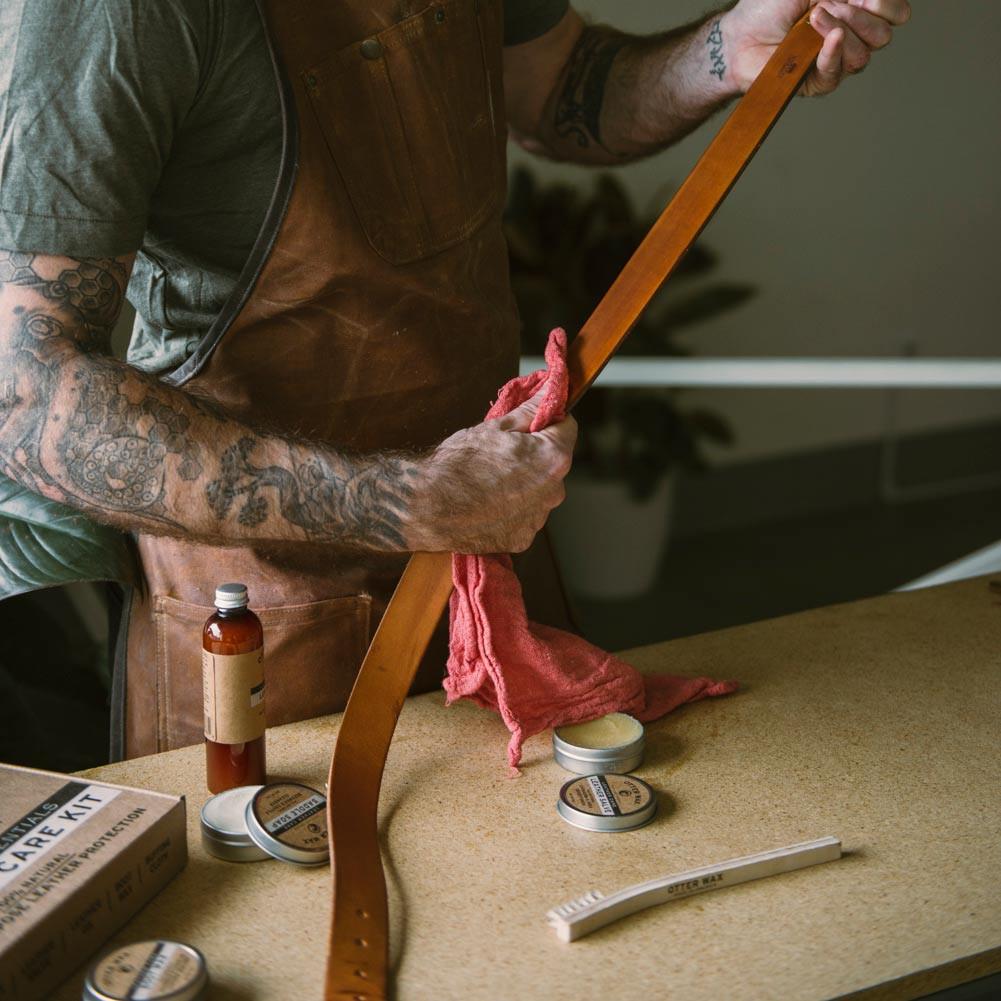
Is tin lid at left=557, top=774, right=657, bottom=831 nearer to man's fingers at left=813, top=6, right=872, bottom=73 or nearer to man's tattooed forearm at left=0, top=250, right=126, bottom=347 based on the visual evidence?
man's tattooed forearm at left=0, top=250, right=126, bottom=347

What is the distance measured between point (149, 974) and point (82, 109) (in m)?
0.71

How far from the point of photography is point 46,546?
1.29m

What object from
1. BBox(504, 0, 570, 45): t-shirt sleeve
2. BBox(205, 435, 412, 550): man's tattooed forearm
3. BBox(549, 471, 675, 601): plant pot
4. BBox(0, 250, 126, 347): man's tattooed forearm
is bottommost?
BBox(549, 471, 675, 601): plant pot

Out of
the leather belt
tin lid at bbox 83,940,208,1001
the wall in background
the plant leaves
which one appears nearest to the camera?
tin lid at bbox 83,940,208,1001

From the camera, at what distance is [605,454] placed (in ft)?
13.0

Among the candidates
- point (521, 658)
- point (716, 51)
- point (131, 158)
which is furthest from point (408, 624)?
point (716, 51)

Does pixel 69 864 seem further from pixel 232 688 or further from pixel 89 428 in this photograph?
pixel 89 428

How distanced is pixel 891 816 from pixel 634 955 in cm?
32

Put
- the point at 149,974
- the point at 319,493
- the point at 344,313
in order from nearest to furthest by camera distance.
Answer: the point at 149,974 → the point at 319,493 → the point at 344,313

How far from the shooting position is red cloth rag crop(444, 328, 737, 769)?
1185mm

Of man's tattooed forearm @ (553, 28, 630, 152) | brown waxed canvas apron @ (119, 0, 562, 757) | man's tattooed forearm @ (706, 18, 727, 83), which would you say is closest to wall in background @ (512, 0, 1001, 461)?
man's tattooed forearm @ (553, 28, 630, 152)

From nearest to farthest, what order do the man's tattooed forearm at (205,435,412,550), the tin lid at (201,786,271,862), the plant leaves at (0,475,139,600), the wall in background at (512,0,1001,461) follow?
the tin lid at (201,786,271,862) < the man's tattooed forearm at (205,435,412,550) < the plant leaves at (0,475,139,600) < the wall in background at (512,0,1001,461)

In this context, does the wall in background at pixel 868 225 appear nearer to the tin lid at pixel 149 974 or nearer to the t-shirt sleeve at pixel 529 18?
the t-shirt sleeve at pixel 529 18

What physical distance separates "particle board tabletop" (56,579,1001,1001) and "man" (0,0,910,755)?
21 cm
